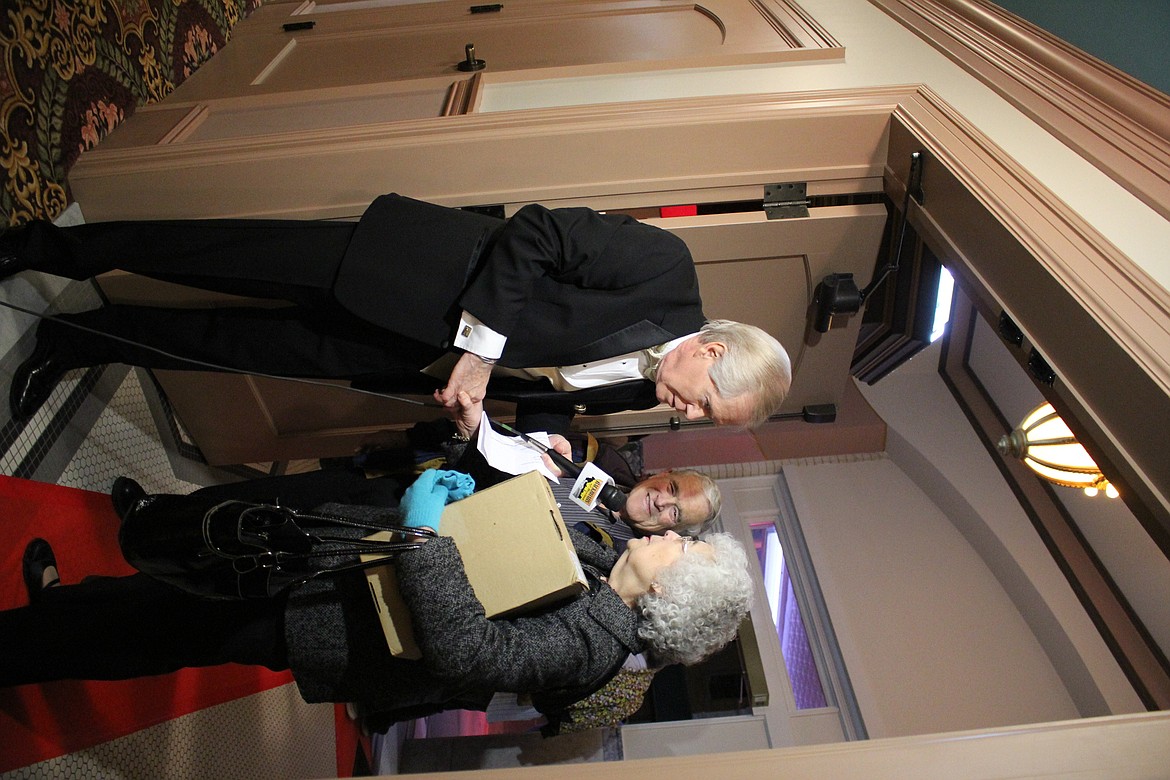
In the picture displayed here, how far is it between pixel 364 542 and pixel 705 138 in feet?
5.33

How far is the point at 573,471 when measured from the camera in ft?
6.75

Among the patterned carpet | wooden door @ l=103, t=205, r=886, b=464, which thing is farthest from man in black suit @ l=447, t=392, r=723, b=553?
the patterned carpet

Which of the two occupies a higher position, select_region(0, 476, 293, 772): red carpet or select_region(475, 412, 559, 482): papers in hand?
select_region(475, 412, 559, 482): papers in hand

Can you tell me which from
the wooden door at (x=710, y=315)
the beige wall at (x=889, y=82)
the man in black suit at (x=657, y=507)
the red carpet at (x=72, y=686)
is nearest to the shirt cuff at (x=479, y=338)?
the man in black suit at (x=657, y=507)

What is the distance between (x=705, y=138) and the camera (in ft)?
7.29

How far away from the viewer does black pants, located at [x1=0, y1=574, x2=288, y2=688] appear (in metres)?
1.46

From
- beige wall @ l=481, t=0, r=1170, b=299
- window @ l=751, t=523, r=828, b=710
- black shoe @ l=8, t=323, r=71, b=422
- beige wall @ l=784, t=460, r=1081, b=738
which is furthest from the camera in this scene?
window @ l=751, t=523, r=828, b=710

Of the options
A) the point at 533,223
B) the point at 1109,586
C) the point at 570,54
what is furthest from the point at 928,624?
the point at 570,54

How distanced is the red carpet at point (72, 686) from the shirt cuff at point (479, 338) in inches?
51.1

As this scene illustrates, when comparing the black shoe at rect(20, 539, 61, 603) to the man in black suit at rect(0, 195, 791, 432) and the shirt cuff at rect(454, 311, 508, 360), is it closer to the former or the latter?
the man in black suit at rect(0, 195, 791, 432)

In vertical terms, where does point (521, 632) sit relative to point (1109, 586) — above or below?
above

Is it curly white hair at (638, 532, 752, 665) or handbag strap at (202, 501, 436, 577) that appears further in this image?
curly white hair at (638, 532, 752, 665)

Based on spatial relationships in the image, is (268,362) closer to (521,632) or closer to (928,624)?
(521,632)

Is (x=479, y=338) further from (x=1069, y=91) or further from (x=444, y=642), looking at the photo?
(x=1069, y=91)
